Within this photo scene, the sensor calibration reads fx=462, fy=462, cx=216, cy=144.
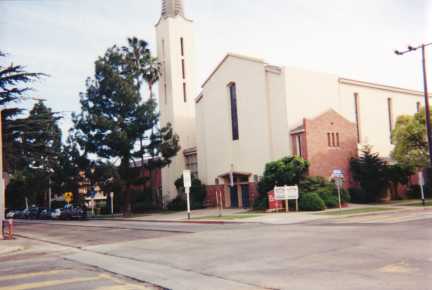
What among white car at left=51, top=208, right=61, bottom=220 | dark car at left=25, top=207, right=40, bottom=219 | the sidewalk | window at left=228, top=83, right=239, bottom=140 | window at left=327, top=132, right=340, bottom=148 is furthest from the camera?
dark car at left=25, top=207, right=40, bottom=219

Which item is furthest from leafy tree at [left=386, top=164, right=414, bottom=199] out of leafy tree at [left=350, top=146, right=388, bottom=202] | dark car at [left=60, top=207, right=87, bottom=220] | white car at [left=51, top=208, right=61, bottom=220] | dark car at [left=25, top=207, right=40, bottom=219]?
dark car at [left=25, top=207, right=40, bottom=219]

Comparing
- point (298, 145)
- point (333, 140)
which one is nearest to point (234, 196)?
point (298, 145)

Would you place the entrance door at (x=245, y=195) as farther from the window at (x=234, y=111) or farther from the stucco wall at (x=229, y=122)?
the window at (x=234, y=111)

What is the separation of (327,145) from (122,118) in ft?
62.5

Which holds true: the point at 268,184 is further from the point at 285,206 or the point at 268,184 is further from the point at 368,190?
the point at 368,190

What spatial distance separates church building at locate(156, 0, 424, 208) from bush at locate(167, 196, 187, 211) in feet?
9.35

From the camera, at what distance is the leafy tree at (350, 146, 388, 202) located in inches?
1532

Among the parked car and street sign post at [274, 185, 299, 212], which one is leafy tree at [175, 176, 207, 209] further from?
the parked car

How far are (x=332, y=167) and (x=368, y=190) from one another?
12.9 ft

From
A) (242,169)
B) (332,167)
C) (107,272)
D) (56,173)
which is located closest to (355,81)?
(332,167)

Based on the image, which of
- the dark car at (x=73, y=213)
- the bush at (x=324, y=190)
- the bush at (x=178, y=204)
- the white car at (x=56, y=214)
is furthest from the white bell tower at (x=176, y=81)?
the bush at (x=324, y=190)

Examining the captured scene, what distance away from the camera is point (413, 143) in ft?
117

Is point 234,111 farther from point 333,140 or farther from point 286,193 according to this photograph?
point 286,193

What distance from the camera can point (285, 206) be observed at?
33188 millimetres
